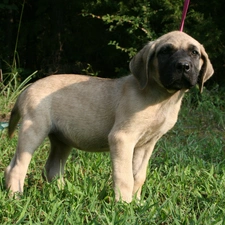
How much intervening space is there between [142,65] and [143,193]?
1184 mm

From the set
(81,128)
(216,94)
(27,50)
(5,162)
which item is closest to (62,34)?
(27,50)

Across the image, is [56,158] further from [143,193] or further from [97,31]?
[97,31]

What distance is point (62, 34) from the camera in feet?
38.6

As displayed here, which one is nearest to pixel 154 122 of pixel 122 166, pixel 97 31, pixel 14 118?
pixel 122 166

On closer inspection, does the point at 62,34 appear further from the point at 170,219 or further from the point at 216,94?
the point at 170,219

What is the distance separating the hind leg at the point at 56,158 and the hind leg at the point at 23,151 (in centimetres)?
49

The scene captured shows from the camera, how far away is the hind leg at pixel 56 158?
5.30 m

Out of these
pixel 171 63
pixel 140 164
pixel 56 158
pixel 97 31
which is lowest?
pixel 97 31

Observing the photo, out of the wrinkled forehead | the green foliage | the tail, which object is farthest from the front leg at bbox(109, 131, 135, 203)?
the green foliage

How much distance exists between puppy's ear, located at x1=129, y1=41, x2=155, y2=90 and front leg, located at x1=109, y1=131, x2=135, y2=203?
505mm

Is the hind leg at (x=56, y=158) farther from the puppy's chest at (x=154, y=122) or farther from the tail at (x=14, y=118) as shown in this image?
the puppy's chest at (x=154, y=122)

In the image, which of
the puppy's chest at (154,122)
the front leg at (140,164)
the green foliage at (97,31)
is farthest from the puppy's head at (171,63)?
the green foliage at (97,31)

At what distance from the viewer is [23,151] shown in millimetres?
4773

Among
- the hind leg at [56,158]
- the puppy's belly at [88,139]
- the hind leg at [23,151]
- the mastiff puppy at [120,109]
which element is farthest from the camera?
the hind leg at [56,158]
